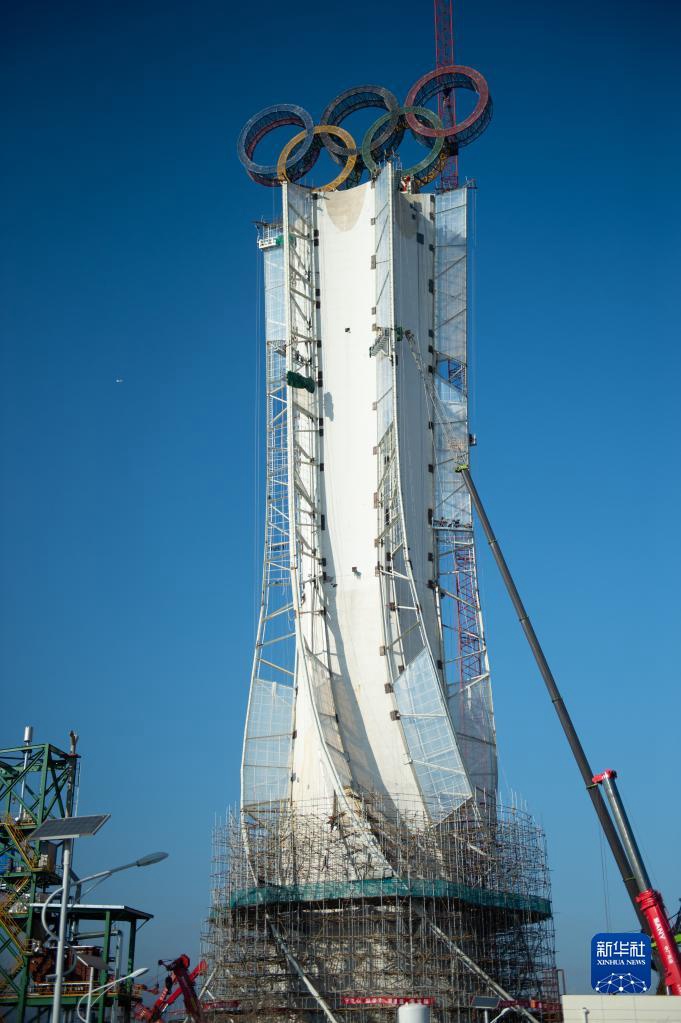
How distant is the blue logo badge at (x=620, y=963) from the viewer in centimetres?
3784

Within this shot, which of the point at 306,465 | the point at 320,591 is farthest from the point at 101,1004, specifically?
the point at 306,465

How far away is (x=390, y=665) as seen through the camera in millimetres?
57438

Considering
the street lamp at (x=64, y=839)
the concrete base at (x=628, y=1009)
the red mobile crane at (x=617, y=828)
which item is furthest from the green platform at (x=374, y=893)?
the street lamp at (x=64, y=839)

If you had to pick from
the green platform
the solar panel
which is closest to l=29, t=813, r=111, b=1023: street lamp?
the solar panel

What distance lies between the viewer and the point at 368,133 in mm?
67812

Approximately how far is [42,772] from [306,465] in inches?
825

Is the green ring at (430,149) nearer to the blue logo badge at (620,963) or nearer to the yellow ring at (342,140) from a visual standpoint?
the yellow ring at (342,140)

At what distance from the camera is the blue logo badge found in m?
37.8

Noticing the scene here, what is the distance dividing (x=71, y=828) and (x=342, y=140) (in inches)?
1982

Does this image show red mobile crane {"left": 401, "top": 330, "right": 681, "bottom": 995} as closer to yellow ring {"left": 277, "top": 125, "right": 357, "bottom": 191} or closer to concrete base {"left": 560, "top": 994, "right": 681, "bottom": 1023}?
concrete base {"left": 560, "top": 994, "right": 681, "bottom": 1023}

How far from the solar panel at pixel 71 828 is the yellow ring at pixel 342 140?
4698 cm

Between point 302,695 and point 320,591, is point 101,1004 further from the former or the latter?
point 320,591

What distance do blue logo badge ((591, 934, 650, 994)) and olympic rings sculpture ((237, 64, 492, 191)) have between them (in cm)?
4402

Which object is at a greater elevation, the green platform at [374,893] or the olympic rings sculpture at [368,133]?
the olympic rings sculpture at [368,133]
